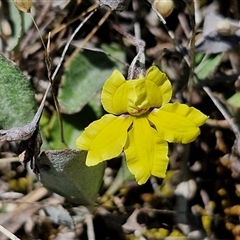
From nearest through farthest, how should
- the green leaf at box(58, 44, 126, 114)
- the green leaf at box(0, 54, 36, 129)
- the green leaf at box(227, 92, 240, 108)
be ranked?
the green leaf at box(0, 54, 36, 129) → the green leaf at box(227, 92, 240, 108) → the green leaf at box(58, 44, 126, 114)

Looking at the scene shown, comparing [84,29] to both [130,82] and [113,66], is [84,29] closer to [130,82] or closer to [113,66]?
[113,66]

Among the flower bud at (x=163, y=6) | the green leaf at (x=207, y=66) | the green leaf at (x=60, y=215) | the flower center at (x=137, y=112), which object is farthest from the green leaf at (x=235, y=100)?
the green leaf at (x=60, y=215)

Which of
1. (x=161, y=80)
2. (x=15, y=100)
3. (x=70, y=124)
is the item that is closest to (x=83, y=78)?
(x=70, y=124)

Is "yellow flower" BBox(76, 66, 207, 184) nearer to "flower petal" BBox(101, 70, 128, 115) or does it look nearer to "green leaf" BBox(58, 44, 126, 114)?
"flower petal" BBox(101, 70, 128, 115)

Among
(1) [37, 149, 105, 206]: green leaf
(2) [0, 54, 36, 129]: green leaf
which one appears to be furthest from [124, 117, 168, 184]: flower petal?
(2) [0, 54, 36, 129]: green leaf

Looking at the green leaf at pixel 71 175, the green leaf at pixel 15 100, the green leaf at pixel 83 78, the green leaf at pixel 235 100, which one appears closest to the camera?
the green leaf at pixel 71 175

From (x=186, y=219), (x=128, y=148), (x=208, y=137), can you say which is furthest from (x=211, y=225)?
(x=128, y=148)

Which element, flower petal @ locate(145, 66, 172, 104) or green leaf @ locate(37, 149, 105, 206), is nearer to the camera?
flower petal @ locate(145, 66, 172, 104)

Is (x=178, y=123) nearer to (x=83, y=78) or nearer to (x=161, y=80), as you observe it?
(x=161, y=80)

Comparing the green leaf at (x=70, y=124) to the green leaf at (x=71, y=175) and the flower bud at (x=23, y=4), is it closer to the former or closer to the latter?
the green leaf at (x=71, y=175)
